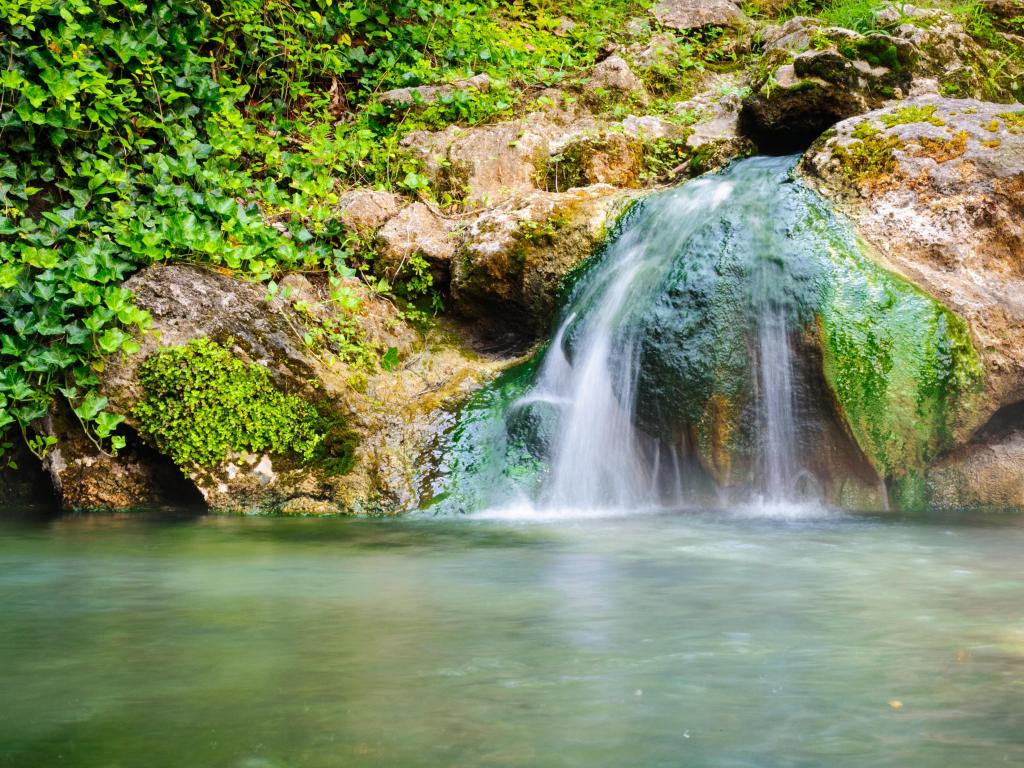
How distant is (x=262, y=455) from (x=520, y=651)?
Result: 363cm

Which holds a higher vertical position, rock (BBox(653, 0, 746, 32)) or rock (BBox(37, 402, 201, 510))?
rock (BBox(653, 0, 746, 32))

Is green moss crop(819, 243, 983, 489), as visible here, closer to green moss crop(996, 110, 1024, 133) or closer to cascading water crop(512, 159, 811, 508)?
cascading water crop(512, 159, 811, 508)

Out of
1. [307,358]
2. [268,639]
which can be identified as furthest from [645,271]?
[268,639]

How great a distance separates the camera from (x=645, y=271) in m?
6.32

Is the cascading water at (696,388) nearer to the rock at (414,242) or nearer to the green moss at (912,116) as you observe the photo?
the green moss at (912,116)

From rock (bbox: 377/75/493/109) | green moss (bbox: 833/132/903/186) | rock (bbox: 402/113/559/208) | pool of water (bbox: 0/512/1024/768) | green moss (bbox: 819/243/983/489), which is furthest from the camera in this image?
rock (bbox: 377/75/493/109)

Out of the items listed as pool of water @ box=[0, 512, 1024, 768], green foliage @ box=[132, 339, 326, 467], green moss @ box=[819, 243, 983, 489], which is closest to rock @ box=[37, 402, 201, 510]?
green foliage @ box=[132, 339, 326, 467]

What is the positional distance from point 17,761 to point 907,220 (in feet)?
18.0

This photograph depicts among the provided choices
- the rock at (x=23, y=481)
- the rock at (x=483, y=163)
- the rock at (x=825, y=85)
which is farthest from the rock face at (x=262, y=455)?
the rock at (x=825, y=85)

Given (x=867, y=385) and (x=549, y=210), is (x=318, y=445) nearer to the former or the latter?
(x=549, y=210)

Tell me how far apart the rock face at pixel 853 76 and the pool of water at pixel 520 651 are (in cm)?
372

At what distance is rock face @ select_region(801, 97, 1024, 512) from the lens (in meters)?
5.61

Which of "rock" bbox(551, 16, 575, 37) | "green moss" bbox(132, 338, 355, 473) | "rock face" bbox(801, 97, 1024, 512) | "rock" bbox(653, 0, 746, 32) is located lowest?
"green moss" bbox(132, 338, 355, 473)

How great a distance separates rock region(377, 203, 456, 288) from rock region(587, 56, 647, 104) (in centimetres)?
250
